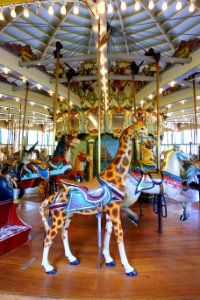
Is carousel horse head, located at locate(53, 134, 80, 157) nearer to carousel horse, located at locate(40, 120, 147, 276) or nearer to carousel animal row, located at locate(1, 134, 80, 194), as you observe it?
carousel animal row, located at locate(1, 134, 80, 194)

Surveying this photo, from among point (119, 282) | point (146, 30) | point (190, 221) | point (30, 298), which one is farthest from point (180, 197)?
point (146, 30)

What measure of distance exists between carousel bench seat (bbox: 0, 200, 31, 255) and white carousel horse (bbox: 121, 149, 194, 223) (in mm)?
1649

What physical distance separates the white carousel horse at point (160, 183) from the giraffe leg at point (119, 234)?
45.9 inches

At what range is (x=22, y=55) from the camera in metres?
5.76

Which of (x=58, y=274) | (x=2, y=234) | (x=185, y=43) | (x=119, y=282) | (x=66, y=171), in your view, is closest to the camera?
(x=119, y=282)

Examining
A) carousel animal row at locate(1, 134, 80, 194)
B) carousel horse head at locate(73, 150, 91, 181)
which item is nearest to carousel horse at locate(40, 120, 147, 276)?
carousel animal row at locate(1, 134, 80, 194)

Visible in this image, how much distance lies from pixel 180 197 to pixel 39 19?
5708 mm

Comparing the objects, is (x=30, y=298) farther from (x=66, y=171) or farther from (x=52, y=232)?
(x=66, y=171)

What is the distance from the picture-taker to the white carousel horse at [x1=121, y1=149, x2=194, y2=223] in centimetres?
362

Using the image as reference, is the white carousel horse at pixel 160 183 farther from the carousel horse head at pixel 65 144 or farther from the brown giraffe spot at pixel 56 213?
the carousel horse head at pixel 65 144

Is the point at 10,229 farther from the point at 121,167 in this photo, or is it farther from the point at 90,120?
the point at 90,120

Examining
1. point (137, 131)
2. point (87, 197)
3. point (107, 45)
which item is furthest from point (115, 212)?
point (107, 45)

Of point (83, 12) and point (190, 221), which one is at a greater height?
point (83, 12)

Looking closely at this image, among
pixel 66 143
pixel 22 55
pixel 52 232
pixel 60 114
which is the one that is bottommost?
pixel 52 232
